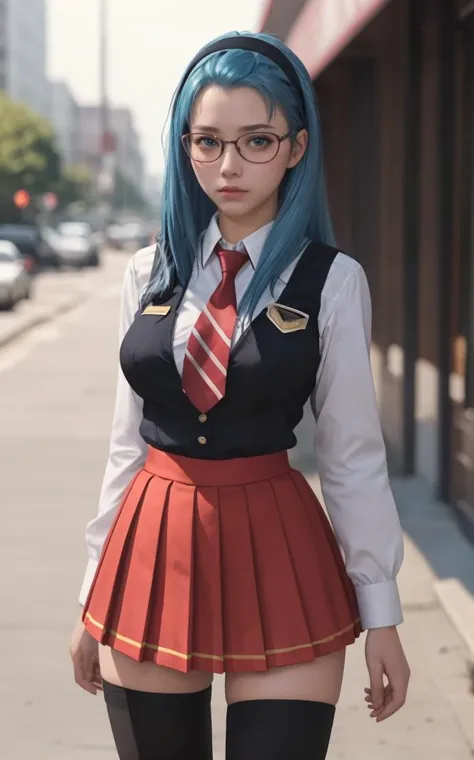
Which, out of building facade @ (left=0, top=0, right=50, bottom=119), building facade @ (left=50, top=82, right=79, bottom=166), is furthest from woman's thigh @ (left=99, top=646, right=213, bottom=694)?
building facade @ (left=50, top=82, right=79, bottom=166)

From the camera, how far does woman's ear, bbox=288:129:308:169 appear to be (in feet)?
7.70

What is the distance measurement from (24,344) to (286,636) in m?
16.7

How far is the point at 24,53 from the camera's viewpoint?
135 metres

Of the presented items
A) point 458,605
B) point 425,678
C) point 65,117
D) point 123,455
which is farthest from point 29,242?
point 65,117

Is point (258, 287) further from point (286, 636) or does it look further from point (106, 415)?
point (106, 415)

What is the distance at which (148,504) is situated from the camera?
2338mm

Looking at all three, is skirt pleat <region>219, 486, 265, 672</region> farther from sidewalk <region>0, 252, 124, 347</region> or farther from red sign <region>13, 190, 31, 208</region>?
red sign <region>13, 190, 31, 208</region>

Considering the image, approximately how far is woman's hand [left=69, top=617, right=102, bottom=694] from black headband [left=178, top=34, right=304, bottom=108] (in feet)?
3.60

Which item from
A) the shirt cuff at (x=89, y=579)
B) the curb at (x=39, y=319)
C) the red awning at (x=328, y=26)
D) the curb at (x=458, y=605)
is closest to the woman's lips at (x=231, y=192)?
the shirt cuff at (x=89, y=579)

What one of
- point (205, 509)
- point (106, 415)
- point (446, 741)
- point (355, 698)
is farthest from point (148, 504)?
point (106, 415)

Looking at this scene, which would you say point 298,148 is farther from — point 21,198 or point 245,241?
point 21,198

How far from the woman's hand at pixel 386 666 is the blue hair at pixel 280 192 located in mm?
637

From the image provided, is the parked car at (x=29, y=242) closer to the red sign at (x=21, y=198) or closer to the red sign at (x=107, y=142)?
the red sign at (x=21, y=198)

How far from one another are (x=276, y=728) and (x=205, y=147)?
3.37ft
